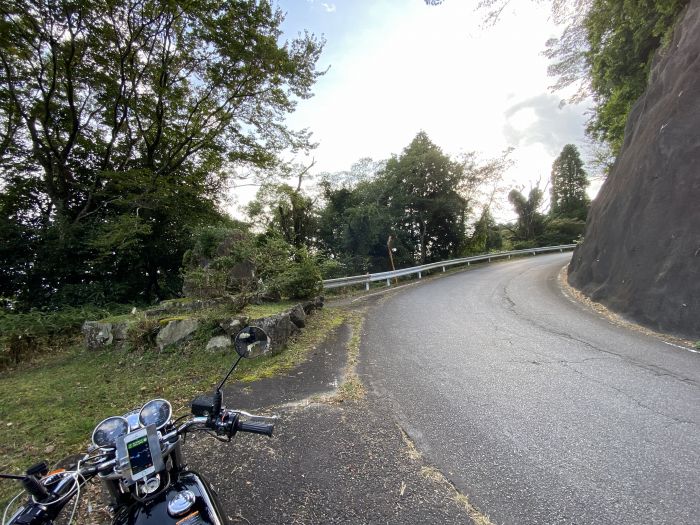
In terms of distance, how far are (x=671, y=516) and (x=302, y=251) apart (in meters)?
6.67

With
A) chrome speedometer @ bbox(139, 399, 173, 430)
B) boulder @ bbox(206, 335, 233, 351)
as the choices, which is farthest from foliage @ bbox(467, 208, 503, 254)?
chrome speedometer @ bbox(139, 399, 173, 430)

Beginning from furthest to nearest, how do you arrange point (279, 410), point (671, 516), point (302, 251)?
1. point (302, 251)
2. point (279, 410)
3. point (671, 516)

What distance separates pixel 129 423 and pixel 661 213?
936 centimetres

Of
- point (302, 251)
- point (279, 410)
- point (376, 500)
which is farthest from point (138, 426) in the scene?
point (302, 251)

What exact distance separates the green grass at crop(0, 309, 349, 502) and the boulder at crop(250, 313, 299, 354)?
0.53ft

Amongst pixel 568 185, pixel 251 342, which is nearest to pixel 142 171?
pixel 251 342

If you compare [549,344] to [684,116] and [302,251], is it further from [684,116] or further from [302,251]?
[684,116]

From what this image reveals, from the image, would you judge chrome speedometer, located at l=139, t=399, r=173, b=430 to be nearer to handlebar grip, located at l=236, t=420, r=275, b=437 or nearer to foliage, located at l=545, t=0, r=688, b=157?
handlebar grip, located at l=236, t=420, r=275, b=437

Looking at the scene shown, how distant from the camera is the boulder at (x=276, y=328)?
5.08 m

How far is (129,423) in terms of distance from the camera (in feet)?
4.94

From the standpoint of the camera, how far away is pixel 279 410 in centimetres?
345

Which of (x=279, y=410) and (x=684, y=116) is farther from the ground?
(x=684, y=116)

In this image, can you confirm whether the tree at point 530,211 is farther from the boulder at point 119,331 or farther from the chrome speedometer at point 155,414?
the chrome speedometer at point 155,414

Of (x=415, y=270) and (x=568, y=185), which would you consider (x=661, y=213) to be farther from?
(x=568, y=185)
